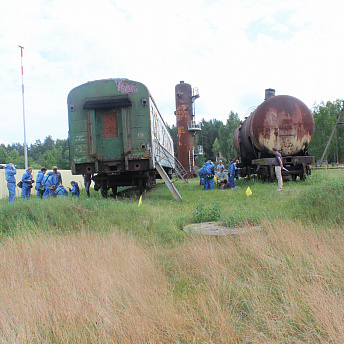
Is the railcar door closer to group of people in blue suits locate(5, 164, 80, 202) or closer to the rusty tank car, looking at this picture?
group of people in blue suits locate(5, 164, 80, 202)

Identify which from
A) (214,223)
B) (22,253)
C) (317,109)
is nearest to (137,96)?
(214,223)

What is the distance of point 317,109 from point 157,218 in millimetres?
48573

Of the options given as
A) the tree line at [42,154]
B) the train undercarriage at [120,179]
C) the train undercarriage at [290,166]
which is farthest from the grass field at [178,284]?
the tree line at [42,154]

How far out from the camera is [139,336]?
7.54ft

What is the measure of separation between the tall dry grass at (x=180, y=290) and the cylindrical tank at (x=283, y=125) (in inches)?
319

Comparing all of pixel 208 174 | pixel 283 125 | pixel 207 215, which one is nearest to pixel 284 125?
pixel 283 125

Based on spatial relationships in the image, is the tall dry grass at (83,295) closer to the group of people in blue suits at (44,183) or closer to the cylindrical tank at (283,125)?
the group of people in blue suits at (44,183)

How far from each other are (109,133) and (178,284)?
741 cm

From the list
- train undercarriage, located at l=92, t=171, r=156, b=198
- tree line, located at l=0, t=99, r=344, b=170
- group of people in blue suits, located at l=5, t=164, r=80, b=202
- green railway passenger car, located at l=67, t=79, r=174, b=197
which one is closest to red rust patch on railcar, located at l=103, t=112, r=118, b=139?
green railway passenger car, located at l=67, t=79, r=174, b=197

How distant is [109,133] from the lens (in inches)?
390

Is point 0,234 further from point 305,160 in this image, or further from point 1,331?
point 305,160

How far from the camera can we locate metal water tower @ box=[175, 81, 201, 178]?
2834 centimetres

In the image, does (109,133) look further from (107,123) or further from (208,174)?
(208,174)

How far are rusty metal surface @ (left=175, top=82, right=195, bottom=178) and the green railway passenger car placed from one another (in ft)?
61.2
